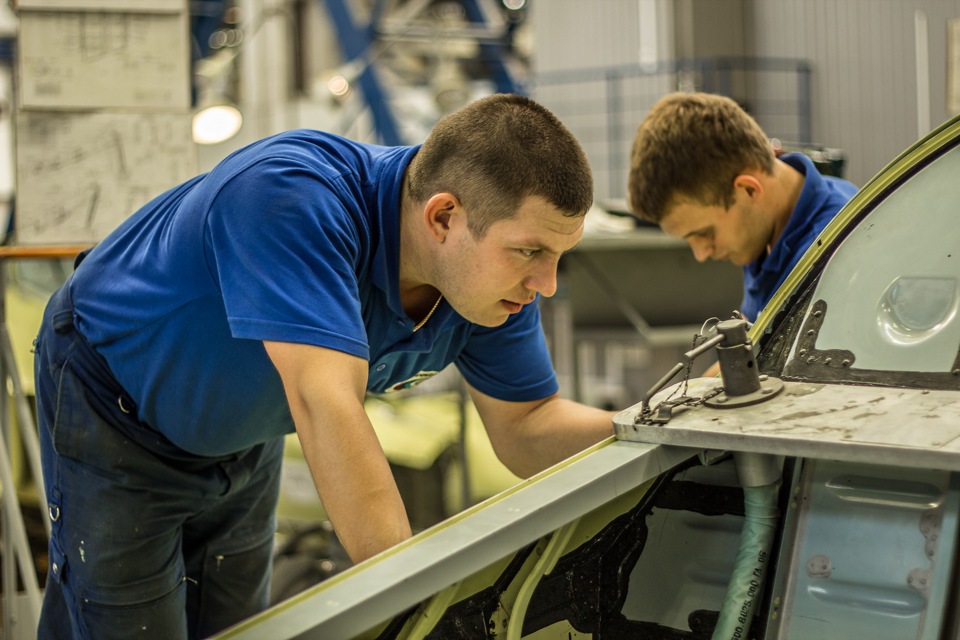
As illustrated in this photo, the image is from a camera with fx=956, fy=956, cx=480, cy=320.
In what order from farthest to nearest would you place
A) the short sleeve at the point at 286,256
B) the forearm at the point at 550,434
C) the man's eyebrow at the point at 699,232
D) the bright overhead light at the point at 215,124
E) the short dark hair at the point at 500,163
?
the bright overhead light at the point at 215,124, the man's eyebrow at the point at 699,232, the forearm at the point at 550,434, the short dark hair at the point at 500,163, the short sleeve at the point at 286,256

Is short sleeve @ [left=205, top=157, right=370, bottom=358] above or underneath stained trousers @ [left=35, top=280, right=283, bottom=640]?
above

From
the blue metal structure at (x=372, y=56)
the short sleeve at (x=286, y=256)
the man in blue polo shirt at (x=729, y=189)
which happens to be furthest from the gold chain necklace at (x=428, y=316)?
the blue metal structure at (x=372, y=56)

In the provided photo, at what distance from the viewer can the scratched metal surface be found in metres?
1.06

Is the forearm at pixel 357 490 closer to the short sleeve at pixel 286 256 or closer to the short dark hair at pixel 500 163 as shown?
the short sleeve at pixel 286 256

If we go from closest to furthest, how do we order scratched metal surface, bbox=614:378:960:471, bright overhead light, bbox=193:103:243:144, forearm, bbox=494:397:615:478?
scratched metal surface, bbox=614:378:960:471 < forearm, bbox=494:397:615:478 < bright overhead light, bbox=193:103:243:144

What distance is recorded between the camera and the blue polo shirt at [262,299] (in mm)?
1192

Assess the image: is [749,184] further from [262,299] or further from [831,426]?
[262,299]

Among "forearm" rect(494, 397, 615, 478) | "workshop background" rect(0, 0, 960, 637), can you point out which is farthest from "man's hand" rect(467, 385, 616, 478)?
"workshop background" rect(0, 0, 960, 637)

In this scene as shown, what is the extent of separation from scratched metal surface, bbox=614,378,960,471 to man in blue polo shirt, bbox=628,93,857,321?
2.08 feet

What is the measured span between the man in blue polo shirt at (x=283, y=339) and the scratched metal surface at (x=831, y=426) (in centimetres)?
29

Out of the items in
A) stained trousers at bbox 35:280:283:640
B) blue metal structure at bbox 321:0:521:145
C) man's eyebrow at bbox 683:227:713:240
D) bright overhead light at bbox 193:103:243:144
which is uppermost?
blue metal structure at bbox 321:0:521:145

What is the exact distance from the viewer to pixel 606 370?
223 inches

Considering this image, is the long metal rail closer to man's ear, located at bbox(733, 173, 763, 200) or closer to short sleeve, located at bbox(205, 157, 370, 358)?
short sleeve, located at bbox(205, 157, 370, 358)

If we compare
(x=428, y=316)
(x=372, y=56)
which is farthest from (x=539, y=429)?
(x=372, y=56)
